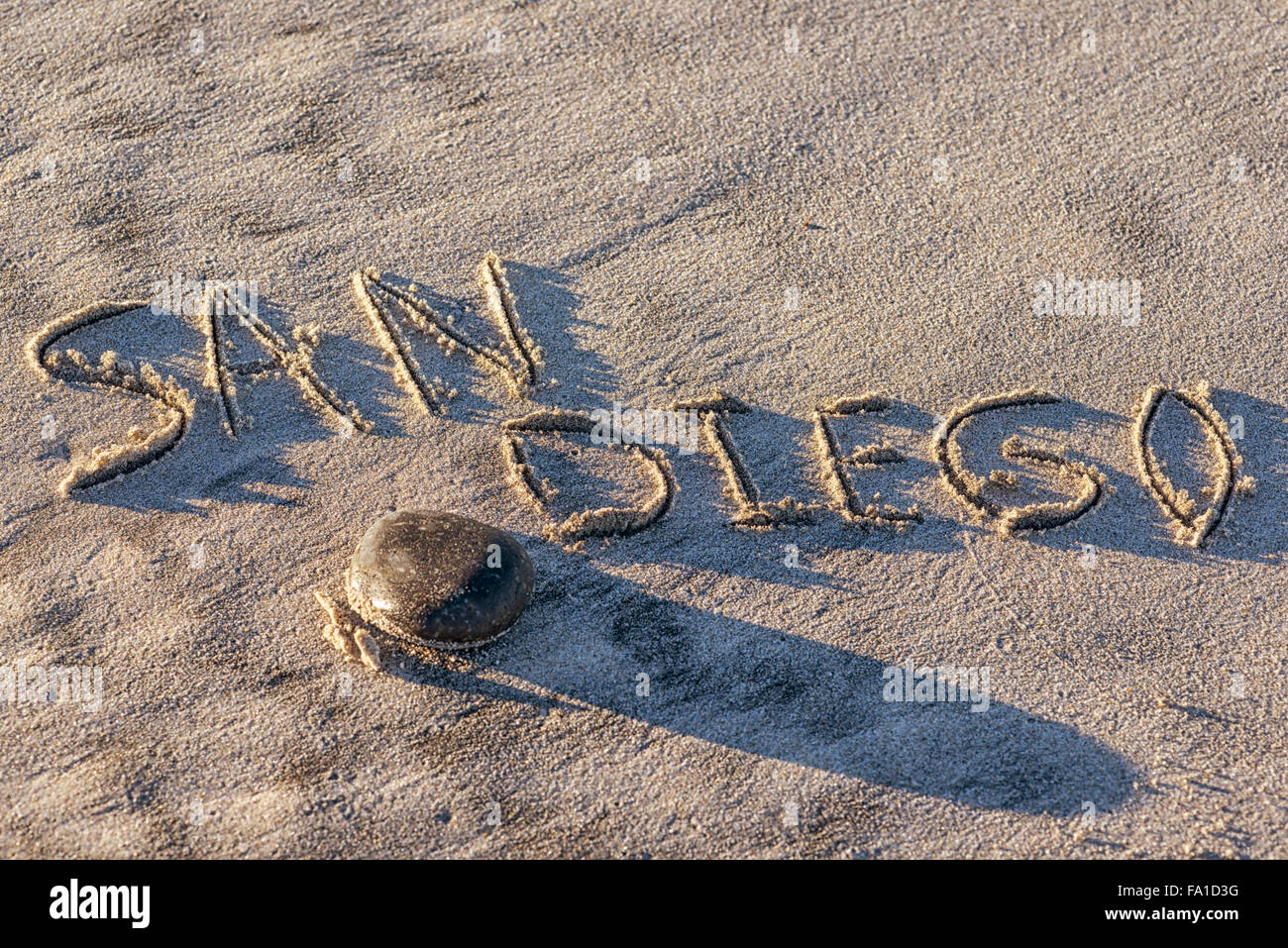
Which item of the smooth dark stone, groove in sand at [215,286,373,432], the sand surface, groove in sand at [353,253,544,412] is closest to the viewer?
the sand surface

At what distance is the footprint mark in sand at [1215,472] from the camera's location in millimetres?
6414

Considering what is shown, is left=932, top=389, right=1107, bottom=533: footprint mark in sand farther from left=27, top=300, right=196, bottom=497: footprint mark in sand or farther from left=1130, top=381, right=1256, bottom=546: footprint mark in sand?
left=27, top=300, right=196, bottom=497: footprint mark in sand

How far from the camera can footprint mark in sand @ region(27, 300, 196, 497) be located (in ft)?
21.2

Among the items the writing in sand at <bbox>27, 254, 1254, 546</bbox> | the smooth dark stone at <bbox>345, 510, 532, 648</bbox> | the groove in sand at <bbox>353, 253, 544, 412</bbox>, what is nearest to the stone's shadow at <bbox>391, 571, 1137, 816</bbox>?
the smooth dark stone at <bbox>345, 510, 532, 648</bbox>

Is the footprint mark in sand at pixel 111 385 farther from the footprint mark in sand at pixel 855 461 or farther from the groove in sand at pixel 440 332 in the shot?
the footprint mark in sand at pixel 855 461

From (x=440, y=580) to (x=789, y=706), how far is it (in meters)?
1.73

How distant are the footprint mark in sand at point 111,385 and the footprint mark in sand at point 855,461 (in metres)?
3.50

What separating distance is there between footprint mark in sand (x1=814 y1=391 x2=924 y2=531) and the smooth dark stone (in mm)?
1742

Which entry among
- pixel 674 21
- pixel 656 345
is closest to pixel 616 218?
pixel 656 345

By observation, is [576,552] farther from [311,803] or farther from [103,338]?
[103,338]

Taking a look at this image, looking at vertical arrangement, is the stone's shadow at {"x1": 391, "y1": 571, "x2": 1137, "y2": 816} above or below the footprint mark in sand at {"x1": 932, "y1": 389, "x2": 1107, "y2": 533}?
below

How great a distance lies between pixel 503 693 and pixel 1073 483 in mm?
3261

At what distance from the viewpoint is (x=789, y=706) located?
5703mm

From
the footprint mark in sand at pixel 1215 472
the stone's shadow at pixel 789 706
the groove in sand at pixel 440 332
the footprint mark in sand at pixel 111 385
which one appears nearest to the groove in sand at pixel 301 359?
the groove in sand at pixel 440 332
